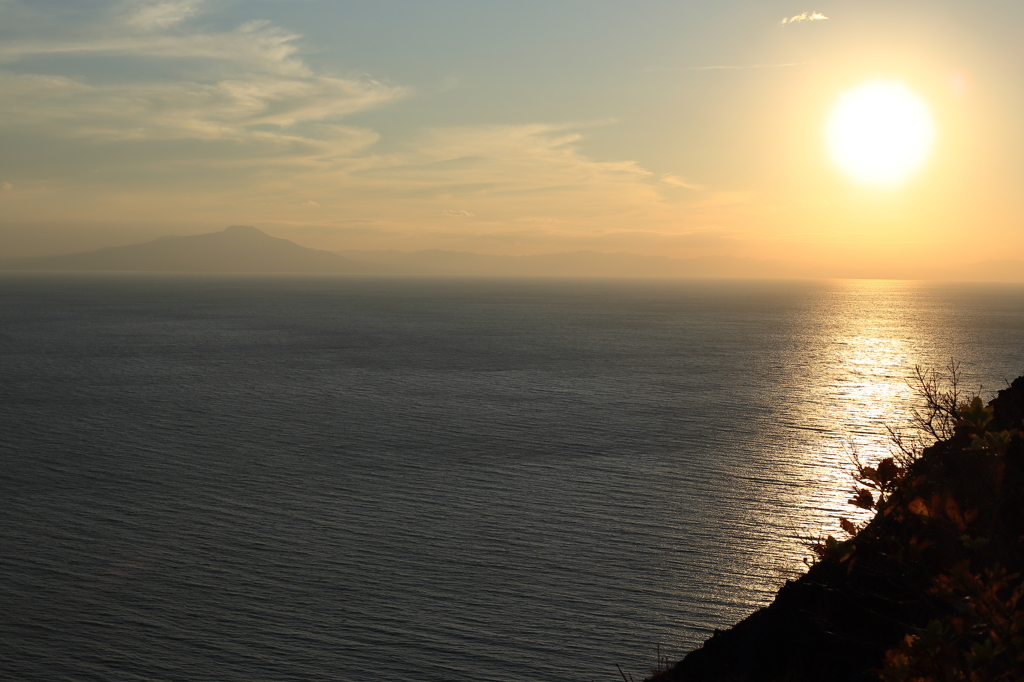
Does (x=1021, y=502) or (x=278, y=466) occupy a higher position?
(x=1021, y=502)

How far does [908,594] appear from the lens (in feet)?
61.8

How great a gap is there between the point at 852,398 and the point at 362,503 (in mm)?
74394

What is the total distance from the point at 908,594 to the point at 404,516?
39.0 metres

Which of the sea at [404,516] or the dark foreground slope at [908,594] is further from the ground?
the dark foreground slope at [908,594]

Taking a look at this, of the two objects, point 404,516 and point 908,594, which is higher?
point 908,594

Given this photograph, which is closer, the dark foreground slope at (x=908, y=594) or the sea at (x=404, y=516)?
the dark foreground slope at (x=908, y=594)

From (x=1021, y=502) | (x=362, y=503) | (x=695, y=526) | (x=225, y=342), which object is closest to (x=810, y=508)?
(x=695, y=526)

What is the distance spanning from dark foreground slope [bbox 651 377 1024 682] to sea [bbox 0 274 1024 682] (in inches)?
69.9

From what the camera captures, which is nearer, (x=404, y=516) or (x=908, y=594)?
(x=908, y=594)

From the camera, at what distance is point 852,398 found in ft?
335

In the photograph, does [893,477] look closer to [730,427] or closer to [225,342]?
[730,427]

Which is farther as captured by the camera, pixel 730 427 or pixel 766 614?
pixel 730 427

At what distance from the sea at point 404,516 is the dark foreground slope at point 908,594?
1776 millimetres

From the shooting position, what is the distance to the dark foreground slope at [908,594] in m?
7.00
